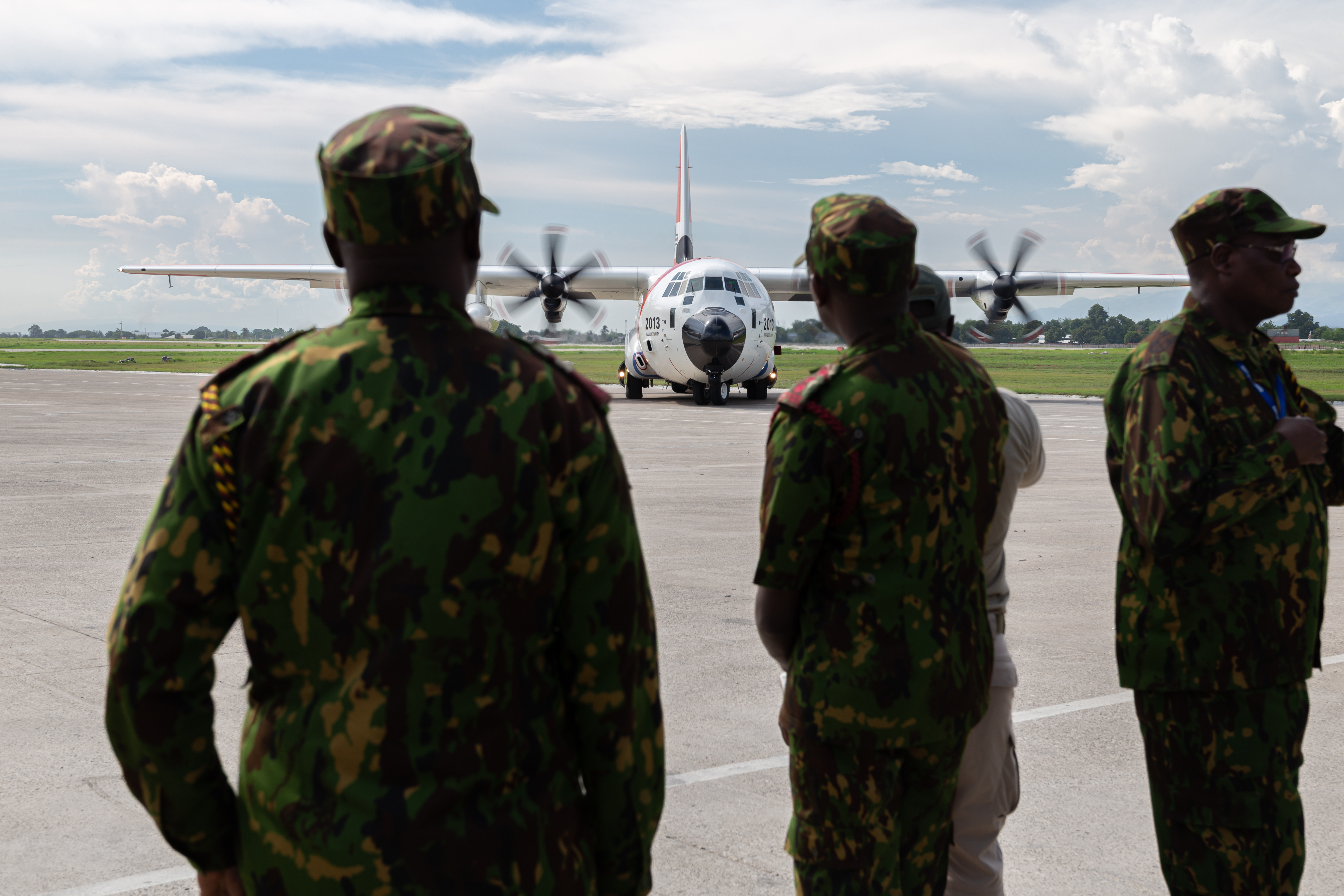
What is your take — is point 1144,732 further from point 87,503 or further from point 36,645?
point 87,503

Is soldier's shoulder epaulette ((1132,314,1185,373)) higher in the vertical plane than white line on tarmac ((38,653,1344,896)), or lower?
higher

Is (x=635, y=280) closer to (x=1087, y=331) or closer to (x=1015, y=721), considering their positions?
(x=1015, y=721)

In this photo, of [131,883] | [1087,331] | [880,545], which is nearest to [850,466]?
[880,545]

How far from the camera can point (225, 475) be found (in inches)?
65.4

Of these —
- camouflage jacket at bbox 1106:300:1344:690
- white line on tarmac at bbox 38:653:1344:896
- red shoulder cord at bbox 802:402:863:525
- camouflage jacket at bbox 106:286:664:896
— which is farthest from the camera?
white line on tarmac at bbox 38:653:1344:896

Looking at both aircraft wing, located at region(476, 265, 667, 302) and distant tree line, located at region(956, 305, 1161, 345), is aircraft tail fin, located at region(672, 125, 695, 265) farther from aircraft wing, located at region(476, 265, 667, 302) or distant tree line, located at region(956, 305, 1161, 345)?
distant tree line, located at region(956, 305, 1161, 345)

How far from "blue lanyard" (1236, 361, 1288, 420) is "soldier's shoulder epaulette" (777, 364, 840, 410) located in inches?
42.5

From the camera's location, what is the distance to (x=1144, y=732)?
2.95 metres

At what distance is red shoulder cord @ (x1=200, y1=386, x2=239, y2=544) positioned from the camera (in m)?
1.65

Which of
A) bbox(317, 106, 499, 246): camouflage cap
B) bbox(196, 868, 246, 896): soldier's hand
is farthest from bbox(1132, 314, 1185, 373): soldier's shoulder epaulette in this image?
bbox(196, 868, 246, 896): soldier's hand

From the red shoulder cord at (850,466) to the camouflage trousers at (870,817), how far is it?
0.52 metres

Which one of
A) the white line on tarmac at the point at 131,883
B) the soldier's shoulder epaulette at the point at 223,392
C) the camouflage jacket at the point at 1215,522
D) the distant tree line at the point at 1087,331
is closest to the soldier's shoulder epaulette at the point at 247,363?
the soldier's shoulder epaulette at the point at 223,392

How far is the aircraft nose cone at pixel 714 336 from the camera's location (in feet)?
80.3

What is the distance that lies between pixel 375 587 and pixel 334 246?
→ 1.85 feet
